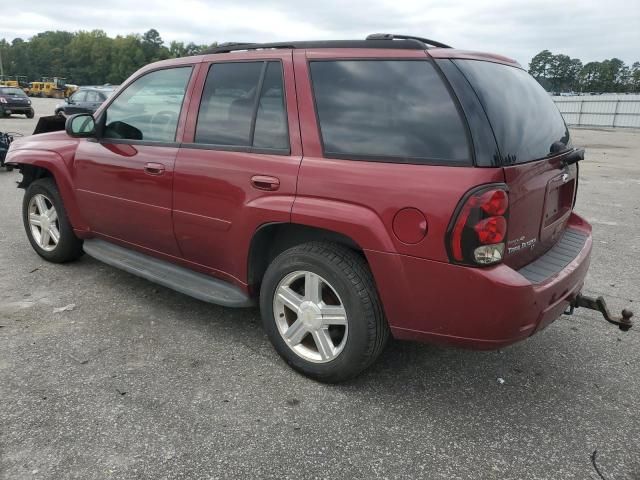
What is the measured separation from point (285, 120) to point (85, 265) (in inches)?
114

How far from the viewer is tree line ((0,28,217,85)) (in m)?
123

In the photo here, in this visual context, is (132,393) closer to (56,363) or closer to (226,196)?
(56,363)

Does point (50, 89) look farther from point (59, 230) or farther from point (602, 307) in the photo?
point (602, 307)

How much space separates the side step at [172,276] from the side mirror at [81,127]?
0.88 metres

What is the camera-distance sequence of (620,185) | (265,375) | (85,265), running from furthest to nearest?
(620,185)
(85,265)
(265,375)

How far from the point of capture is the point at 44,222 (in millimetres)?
4820

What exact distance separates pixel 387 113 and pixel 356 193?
0.44m

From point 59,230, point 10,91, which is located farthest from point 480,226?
point 10,91

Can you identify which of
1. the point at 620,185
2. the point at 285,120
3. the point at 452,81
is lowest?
the point at 620,185

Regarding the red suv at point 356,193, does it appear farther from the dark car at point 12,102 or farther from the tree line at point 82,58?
the tree line at point 82,58

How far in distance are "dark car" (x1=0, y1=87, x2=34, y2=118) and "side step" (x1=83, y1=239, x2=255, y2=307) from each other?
2454 centimetres

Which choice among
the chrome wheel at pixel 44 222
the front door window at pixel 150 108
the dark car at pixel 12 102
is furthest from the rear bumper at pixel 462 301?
the dark car at pixel 12 102

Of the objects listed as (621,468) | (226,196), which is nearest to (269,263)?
(226,196)

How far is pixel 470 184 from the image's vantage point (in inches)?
92.8
